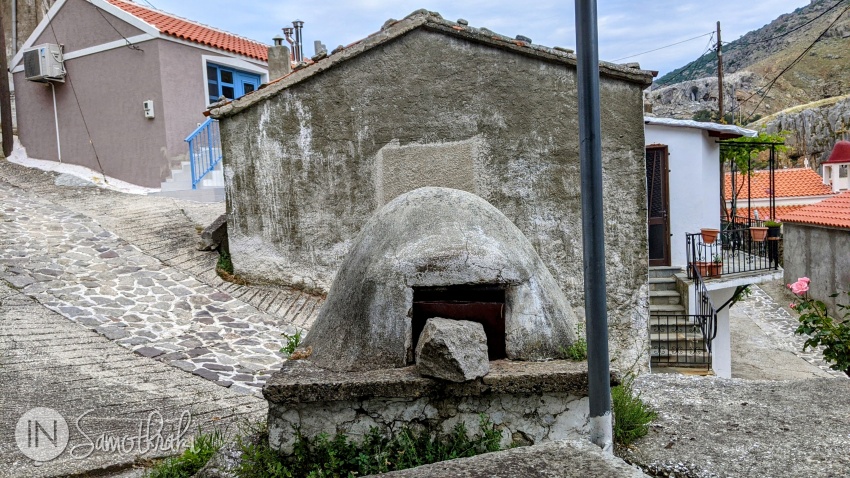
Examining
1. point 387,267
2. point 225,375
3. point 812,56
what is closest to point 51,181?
point 225,375

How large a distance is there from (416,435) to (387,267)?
987 millimetres

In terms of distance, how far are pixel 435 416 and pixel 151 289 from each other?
23.3 ft

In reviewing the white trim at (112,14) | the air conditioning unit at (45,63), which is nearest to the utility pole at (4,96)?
the white trim at (112,14)

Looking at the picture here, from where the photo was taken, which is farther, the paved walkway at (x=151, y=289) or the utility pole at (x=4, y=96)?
the utility pole at (x=4, y=96)

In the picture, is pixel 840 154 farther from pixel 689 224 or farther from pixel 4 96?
pixel 4 96

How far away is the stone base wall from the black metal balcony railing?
10.0m

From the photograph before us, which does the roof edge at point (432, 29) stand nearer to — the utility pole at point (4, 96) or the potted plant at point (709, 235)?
the potted plant at point (709, 235)

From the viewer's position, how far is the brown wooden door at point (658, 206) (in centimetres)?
1395

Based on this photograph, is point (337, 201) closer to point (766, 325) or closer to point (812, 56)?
point (766, 325)

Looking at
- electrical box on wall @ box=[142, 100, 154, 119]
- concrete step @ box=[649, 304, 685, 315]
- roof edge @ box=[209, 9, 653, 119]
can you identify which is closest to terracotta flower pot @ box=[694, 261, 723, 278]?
concrete step @ box=[649, 304, 685, 315]

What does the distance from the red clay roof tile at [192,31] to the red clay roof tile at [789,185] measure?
21960mm

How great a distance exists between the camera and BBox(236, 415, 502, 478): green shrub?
324 cm

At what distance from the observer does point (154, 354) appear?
7.09 metres

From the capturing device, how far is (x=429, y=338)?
3195mm
